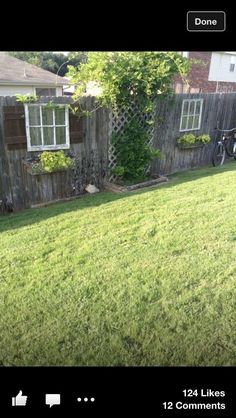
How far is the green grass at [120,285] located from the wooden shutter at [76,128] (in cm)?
135

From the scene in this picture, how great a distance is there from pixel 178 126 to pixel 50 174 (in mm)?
3106

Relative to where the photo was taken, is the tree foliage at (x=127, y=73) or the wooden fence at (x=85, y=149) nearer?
the wooden fence at (x=85, y=149)

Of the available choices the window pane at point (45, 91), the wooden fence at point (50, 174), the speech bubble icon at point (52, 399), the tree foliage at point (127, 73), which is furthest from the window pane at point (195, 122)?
the window pane at point (45, 91)

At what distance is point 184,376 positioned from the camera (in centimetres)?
87

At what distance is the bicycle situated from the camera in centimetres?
738

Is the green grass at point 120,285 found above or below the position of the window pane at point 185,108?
below

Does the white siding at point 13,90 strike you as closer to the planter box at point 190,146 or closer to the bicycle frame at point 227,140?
the planter box at point 190,146

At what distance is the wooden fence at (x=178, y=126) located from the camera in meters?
6.12

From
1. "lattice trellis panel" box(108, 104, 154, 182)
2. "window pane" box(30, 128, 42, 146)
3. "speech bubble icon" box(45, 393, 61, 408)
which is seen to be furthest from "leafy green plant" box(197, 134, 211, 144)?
"speech bubble icon" box(45, 393, 61, 408)

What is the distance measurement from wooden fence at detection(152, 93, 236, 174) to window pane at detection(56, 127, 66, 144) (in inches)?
78.4

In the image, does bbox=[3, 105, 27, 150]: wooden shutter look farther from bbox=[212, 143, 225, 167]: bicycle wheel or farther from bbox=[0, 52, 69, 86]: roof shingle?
bbox=[0, 52, 69, 86]: roof shingle
